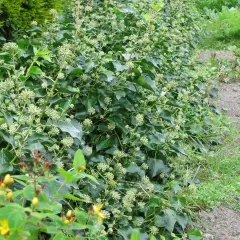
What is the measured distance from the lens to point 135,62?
12.4 feet

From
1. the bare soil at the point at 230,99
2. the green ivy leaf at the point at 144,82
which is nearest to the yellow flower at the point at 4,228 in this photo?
the green ivy leaf at the point at 144,82

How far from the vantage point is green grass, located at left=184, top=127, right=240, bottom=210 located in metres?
3.96

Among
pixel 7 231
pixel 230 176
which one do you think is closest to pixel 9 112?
pixel 7 231

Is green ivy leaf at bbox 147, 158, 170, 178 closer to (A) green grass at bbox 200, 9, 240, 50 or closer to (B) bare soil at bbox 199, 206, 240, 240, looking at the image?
(B) bare soil at bbox 199, 206, 240, 240

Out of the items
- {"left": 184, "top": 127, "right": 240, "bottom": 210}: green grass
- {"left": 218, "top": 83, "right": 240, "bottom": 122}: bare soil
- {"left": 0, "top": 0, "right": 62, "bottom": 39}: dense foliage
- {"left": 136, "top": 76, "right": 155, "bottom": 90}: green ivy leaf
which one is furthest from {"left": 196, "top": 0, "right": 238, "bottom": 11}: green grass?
{"left": 136, "top": 76, "right": 155, "bottom": 90}: green ivy leaf

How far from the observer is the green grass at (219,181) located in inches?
156

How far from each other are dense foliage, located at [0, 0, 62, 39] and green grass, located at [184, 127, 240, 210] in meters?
1.90

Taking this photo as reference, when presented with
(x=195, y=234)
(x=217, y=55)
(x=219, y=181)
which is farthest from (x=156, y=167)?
(x=217, y=55)

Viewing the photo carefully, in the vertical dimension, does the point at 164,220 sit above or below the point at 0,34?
below

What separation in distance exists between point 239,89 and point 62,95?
162 inches

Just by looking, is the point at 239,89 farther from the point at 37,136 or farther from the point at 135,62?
the point at 37,136

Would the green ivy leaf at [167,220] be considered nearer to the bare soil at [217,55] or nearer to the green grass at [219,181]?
the green grass at [219,181]

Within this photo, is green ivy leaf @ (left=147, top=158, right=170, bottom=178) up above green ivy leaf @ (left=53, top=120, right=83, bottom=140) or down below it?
below

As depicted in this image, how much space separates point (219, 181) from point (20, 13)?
2136mm
